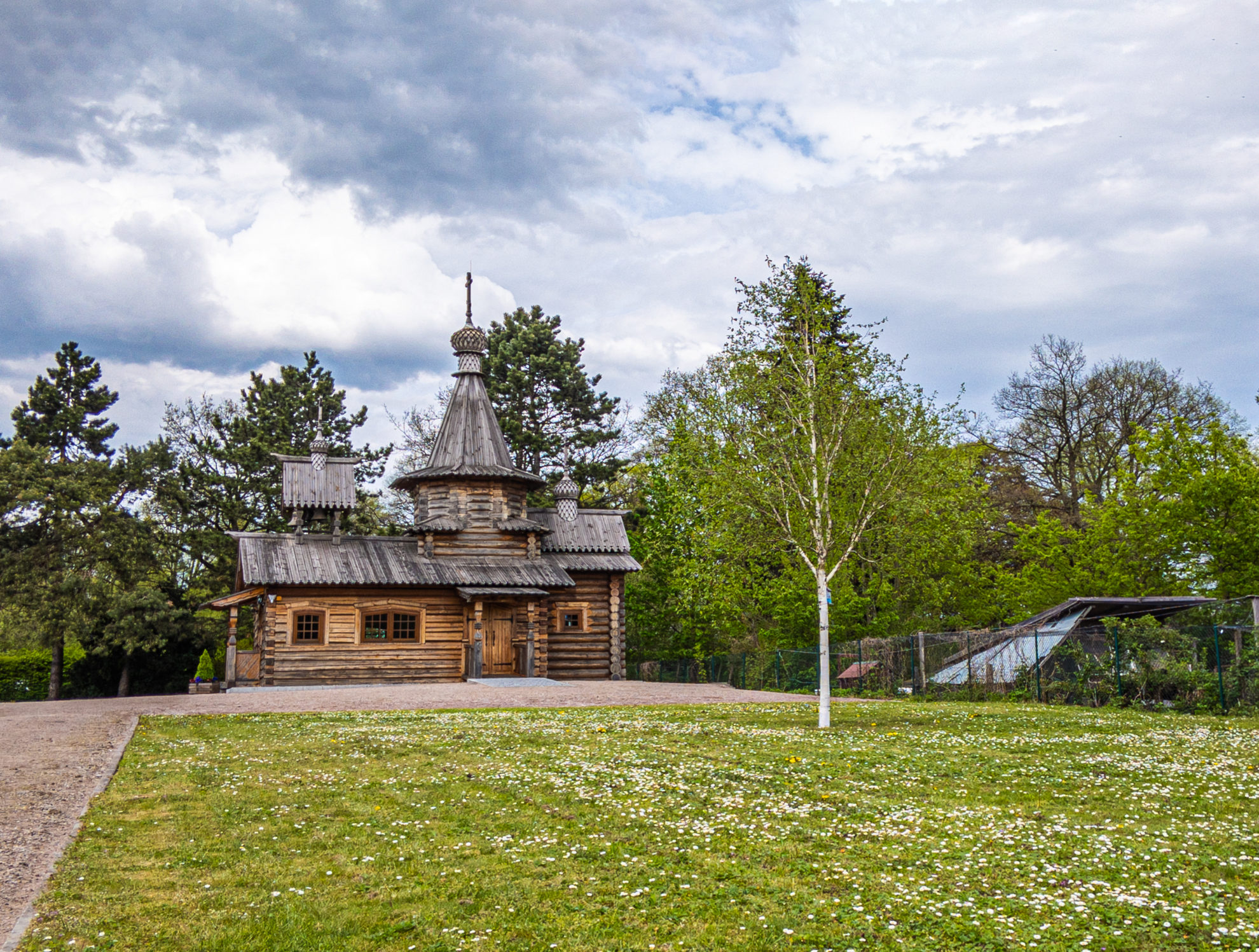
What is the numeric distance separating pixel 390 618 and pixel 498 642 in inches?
155

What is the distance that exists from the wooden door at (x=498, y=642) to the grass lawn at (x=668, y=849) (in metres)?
21.0

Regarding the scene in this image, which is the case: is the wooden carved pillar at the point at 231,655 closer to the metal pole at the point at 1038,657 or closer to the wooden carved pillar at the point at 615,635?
the wooden carved pillar at the point at 615,635

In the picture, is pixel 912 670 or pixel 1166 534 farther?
pixel 1166 534

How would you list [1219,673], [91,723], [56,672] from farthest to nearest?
[56,672], [1219,673], [91,723]

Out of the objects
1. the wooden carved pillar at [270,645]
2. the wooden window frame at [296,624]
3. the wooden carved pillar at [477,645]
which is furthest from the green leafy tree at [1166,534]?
the wooden carved pillar at [270,645]

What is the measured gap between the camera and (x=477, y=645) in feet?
109

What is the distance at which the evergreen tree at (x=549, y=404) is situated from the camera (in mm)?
50812

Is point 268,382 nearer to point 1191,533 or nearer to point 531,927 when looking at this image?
point 1191,533

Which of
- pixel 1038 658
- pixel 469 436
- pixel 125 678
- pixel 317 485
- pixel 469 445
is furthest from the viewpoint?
pixel 125 678

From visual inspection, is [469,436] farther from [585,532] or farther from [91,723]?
[91,723]

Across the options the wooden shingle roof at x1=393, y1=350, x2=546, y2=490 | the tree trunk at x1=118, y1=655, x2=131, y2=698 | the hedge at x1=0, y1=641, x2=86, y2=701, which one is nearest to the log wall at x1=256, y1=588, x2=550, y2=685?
the wooden shingle roof at x1=393, y1=350, x2=546, y2=490

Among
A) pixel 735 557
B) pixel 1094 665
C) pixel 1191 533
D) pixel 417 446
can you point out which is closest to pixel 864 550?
pixel 735 557

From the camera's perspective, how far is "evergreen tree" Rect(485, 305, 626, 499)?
50812mm

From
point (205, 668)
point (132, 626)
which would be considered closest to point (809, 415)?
point (132, 626)
